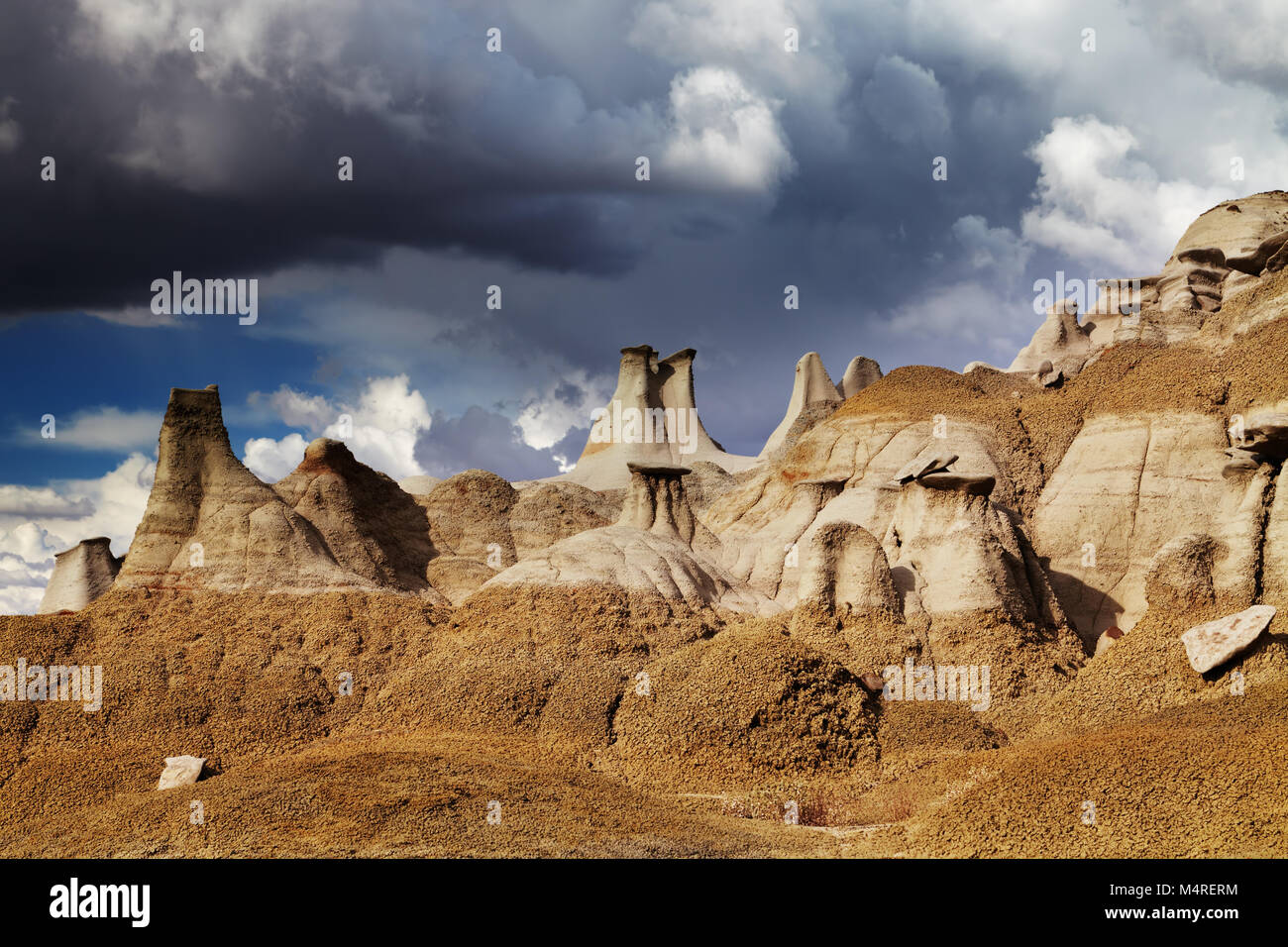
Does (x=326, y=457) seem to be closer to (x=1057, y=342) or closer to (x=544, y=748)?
(x=544, y=748)

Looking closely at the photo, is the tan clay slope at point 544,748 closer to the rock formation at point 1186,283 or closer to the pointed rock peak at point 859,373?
the rock formation at point 1186,283

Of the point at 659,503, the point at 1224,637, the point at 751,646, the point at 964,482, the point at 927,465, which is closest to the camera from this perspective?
the point at 1224,637

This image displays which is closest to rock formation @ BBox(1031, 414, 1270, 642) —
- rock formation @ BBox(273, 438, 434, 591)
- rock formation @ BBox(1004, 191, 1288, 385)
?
rock formation @ BBox(1004, 191, 1288, 385)

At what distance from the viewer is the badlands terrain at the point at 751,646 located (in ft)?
45.4

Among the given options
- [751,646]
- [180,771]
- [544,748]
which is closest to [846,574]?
[751,646]

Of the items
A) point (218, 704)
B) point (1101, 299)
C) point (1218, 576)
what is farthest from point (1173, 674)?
point (1101, 299)

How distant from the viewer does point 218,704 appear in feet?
72.2

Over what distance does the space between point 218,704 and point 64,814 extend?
5.13m

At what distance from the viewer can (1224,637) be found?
1923cm

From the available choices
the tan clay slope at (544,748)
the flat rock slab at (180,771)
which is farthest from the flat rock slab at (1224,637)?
the flat rock slab at (180,771)

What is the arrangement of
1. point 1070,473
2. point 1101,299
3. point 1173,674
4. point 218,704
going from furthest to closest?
point 1101,299, point 1070,473, point 218,704, point 1173,674

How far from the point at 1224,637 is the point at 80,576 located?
102 ft

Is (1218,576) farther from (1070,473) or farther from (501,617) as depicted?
(501,617)

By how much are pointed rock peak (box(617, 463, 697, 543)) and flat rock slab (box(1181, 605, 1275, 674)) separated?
51.0ft
